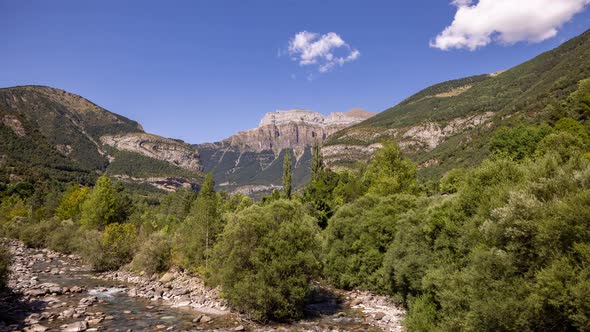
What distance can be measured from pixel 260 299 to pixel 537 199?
72.5ft

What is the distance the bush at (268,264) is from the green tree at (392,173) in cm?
2626

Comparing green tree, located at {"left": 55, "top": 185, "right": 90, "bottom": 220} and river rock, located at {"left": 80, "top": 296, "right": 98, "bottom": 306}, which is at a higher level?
green tree, located at {"left": 55, "top": 185, "right": 90, "bottom": 220}

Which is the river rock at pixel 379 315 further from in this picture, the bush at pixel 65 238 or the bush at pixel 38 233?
the bush at pixel 38 233

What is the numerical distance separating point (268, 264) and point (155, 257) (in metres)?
25.8

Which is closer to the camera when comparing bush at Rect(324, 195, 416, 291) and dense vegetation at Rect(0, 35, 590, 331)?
dense vegetation at Rect(0, 35, 590, 331)

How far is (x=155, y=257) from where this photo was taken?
50.2 meters

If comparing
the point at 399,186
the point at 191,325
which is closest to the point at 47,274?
the point at 191,325

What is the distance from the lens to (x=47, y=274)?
4897cm

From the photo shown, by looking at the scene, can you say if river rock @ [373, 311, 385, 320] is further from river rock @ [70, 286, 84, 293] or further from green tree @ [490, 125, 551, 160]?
green tree @ [490, 125, 551, 160]

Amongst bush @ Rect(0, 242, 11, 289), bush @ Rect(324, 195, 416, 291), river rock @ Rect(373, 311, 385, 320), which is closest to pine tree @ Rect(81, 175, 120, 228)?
bush @ Rect(0, 242, 11, 289)

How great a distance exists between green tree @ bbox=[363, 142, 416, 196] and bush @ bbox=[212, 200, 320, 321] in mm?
26265

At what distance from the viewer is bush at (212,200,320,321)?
31047mm

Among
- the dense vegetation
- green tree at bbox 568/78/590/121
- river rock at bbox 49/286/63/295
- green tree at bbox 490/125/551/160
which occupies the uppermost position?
green tree at bbox 568/78/590/121

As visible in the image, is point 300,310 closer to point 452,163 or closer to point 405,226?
point 405,226
